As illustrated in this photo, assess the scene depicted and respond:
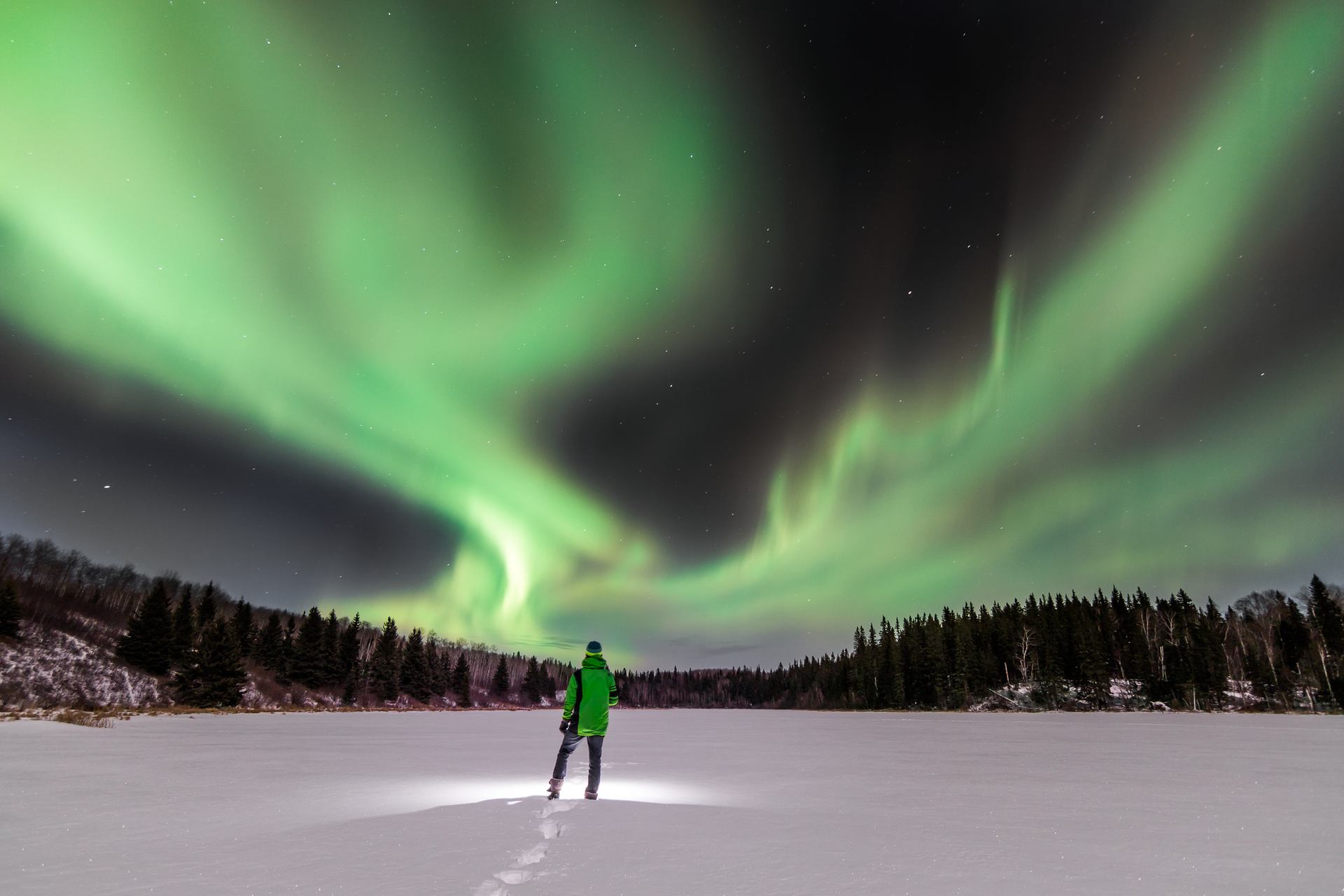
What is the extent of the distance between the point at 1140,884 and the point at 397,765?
1642 centimetres

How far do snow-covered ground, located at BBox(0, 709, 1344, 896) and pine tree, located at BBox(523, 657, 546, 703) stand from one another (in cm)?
14252

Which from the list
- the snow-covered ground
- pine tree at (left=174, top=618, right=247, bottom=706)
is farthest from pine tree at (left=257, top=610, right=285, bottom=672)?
the snow-covered ground

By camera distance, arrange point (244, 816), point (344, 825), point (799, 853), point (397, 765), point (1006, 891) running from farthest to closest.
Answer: point (397, 765) < point (244, 816) < point (344, 825) < point (799, 853) < point (1006, 891)

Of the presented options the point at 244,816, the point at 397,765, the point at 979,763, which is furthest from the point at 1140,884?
the point at 397,765

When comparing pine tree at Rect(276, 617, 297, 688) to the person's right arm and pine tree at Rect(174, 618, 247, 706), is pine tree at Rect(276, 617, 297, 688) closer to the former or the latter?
pine tree at Rect(174, 618, 247, 706)

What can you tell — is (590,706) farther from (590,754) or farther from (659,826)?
(659,826)

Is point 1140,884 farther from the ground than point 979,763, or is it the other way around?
point 1140,884

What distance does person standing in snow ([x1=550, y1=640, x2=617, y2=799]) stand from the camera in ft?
35.2

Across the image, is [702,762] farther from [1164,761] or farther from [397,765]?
[1164,761]

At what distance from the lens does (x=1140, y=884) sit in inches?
234

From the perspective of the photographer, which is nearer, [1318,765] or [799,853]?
[799,853]

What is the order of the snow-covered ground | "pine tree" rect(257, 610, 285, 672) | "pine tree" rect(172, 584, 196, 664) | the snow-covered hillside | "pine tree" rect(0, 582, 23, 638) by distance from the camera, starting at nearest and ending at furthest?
the snow-covered ground
the snow-covered hillside
"pine tree" rect(0, 582, 23, 638)
"pine tree" rect(172, 584, 196, 664)
"pine tree" rect(257, 610, 285, 672)

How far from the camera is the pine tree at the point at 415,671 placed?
106125 millimetres

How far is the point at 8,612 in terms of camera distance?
68.6 meters
